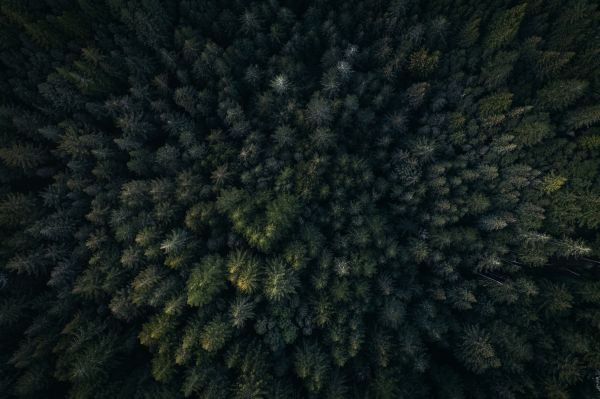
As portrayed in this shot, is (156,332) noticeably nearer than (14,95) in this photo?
Yes

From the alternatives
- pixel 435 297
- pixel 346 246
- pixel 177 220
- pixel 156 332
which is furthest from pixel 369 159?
pixel 156 332

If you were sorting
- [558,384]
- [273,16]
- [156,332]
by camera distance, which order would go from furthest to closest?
[273,16] → [558,384] → [156,332]

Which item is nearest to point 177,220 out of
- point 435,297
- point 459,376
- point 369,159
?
point 369,159

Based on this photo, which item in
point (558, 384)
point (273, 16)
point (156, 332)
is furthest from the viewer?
point (273, 16)

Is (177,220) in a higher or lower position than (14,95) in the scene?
lower

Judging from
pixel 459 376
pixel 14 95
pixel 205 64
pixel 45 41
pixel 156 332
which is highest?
pixel 45 41

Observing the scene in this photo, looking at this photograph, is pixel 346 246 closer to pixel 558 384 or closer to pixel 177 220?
→ pixel 177 220
